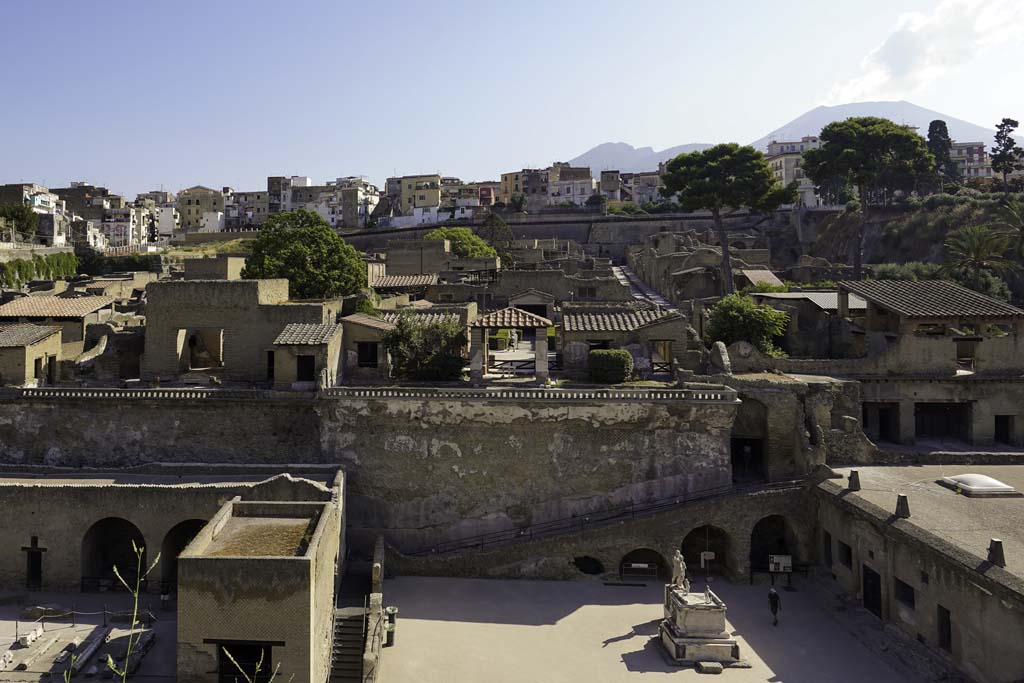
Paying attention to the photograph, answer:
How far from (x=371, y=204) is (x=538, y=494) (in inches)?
4112

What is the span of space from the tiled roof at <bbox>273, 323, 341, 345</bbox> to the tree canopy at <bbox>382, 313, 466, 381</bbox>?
95.2 inches

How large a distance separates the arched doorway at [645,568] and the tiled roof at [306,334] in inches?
555

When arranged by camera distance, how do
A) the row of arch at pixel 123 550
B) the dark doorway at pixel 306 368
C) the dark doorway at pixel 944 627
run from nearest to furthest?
1. the dark doorway at pixel 944 627
2. the row of arch at pixel 123 550
3. the dark doorway at pixel 306 368

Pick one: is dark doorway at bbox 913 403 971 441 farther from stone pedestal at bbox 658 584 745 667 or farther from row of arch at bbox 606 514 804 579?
stone pedestal at bbox 658 584 745 667

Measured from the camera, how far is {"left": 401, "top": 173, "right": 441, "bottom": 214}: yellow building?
117 meters

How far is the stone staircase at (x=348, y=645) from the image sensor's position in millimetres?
20906

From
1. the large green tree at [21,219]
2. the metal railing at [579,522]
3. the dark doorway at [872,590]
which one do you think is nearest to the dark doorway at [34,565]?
the metal railing at [579,522]

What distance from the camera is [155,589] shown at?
82.7ft

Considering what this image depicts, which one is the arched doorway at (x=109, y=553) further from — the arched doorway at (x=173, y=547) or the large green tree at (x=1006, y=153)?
the large green tree at (x=1006, y=153)

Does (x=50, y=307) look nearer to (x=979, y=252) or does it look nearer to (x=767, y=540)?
(x=767, y=540)

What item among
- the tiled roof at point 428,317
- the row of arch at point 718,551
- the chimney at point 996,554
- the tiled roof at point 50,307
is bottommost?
the row of arch at point 718,551

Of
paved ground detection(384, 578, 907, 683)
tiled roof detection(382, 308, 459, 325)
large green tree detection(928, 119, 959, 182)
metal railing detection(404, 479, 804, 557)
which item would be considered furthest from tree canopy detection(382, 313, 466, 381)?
large green tree detection(928, 119, 959, 182)

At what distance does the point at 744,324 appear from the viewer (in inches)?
1375

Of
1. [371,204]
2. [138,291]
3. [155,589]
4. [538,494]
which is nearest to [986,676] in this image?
[538,494]
